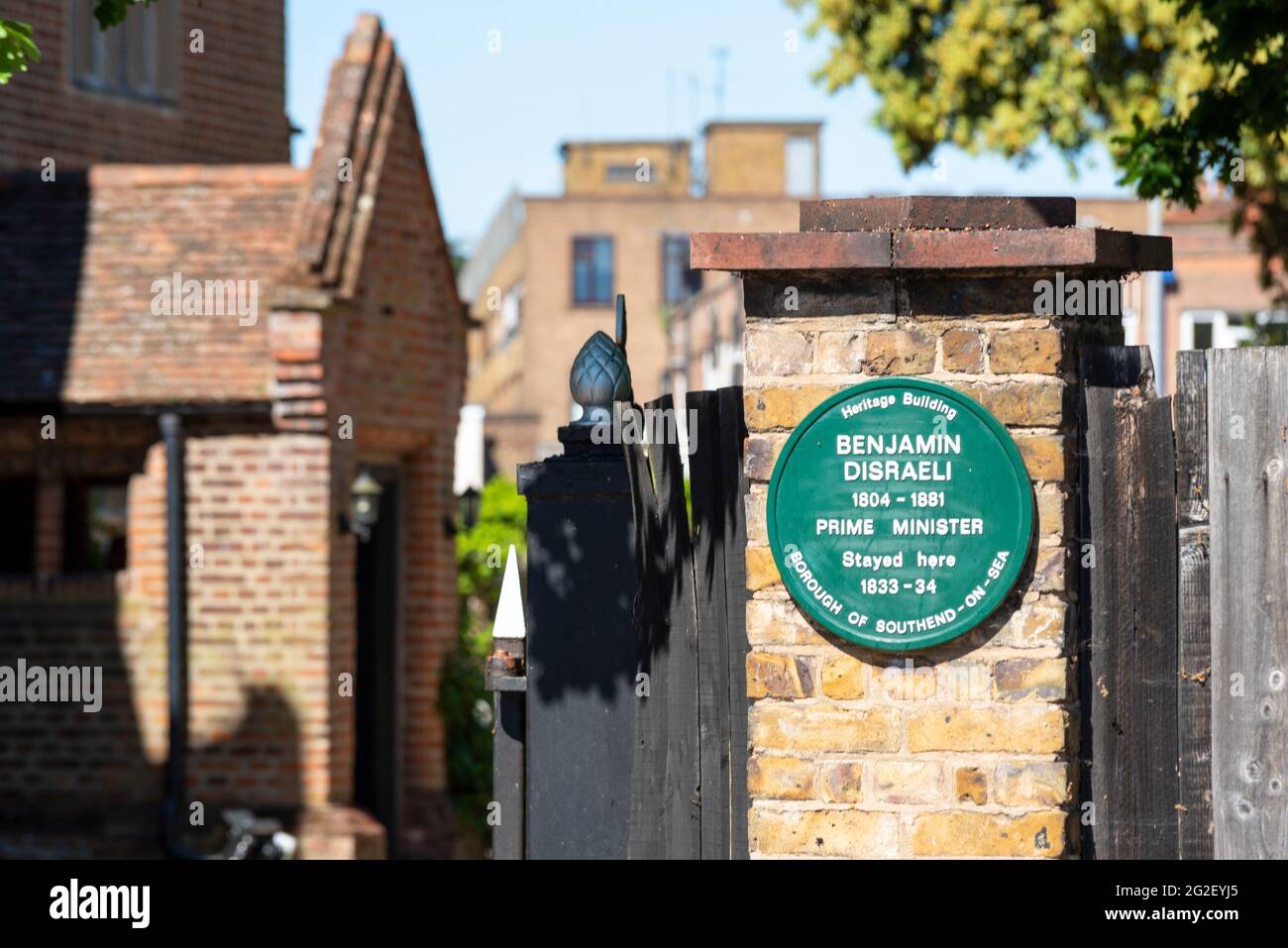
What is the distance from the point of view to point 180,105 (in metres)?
17.2

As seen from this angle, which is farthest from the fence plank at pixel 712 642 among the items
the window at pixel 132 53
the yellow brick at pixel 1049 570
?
the window at pixel 132 53

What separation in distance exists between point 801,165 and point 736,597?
2104 inches

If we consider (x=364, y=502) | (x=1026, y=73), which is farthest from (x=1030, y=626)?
(x=1026, y=73)

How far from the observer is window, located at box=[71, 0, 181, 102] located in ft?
53.8

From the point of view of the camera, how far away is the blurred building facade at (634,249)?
2128 inches

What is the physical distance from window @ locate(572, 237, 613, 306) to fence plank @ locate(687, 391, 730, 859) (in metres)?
50.1

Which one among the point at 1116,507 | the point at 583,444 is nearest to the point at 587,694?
the point at 583,444

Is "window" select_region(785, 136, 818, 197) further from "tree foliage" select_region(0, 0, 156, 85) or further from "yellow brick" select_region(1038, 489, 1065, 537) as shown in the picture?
"yellow brick" select_region(1038, 489, 1065, 537)

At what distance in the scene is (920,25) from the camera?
16.8 meters

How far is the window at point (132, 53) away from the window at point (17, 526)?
4.02 metres

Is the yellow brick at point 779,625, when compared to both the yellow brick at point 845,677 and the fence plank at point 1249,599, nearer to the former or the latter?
the yellow brick at point 845,677

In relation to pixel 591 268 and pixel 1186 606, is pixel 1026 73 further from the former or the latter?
pixel 591 268

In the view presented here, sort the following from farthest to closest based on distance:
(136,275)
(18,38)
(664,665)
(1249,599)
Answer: (136,275), (18,38), (664,665), (1249,599)
